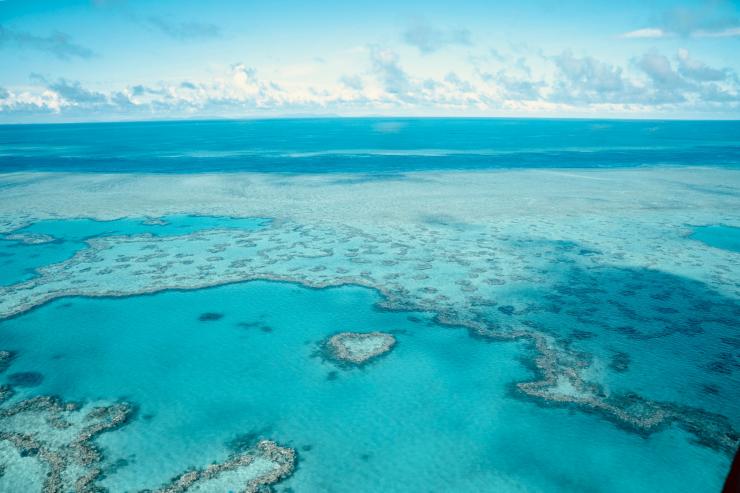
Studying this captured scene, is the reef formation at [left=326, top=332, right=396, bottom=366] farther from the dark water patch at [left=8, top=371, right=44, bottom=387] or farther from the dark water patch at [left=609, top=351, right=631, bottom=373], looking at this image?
the dark water patch at [left=8, top=371, right=44, bottom=387]

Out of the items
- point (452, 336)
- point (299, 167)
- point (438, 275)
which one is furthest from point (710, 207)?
point (299, 167)

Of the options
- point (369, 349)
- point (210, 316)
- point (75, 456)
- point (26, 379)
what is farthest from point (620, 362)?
point (26, 379)

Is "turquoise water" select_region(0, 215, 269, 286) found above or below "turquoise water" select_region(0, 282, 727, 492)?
above

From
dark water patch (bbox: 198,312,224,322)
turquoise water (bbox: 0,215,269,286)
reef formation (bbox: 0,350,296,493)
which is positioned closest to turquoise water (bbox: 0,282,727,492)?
dark water patch (bbox: 198,312,224,322)

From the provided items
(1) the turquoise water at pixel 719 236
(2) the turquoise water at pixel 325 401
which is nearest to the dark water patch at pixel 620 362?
(2) the turquoise water at pixel 325 401

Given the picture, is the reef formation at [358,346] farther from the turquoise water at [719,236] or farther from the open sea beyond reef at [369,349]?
the turquoise water at [719,236]

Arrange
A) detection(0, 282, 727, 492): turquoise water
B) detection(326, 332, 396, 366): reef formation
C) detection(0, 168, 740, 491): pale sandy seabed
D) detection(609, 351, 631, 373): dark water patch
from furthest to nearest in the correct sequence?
detection(326, 332, 396, 366): reef formation → detection(609, 351, 631, 373): dark water patch → detection(0, 168, 740, 491): pale sandy seabed → detection(0, 282, 727, 492): turquoise water

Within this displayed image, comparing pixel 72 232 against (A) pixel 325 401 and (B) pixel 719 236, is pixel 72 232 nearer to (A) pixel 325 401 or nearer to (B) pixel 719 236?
(A) pixel 325 401
